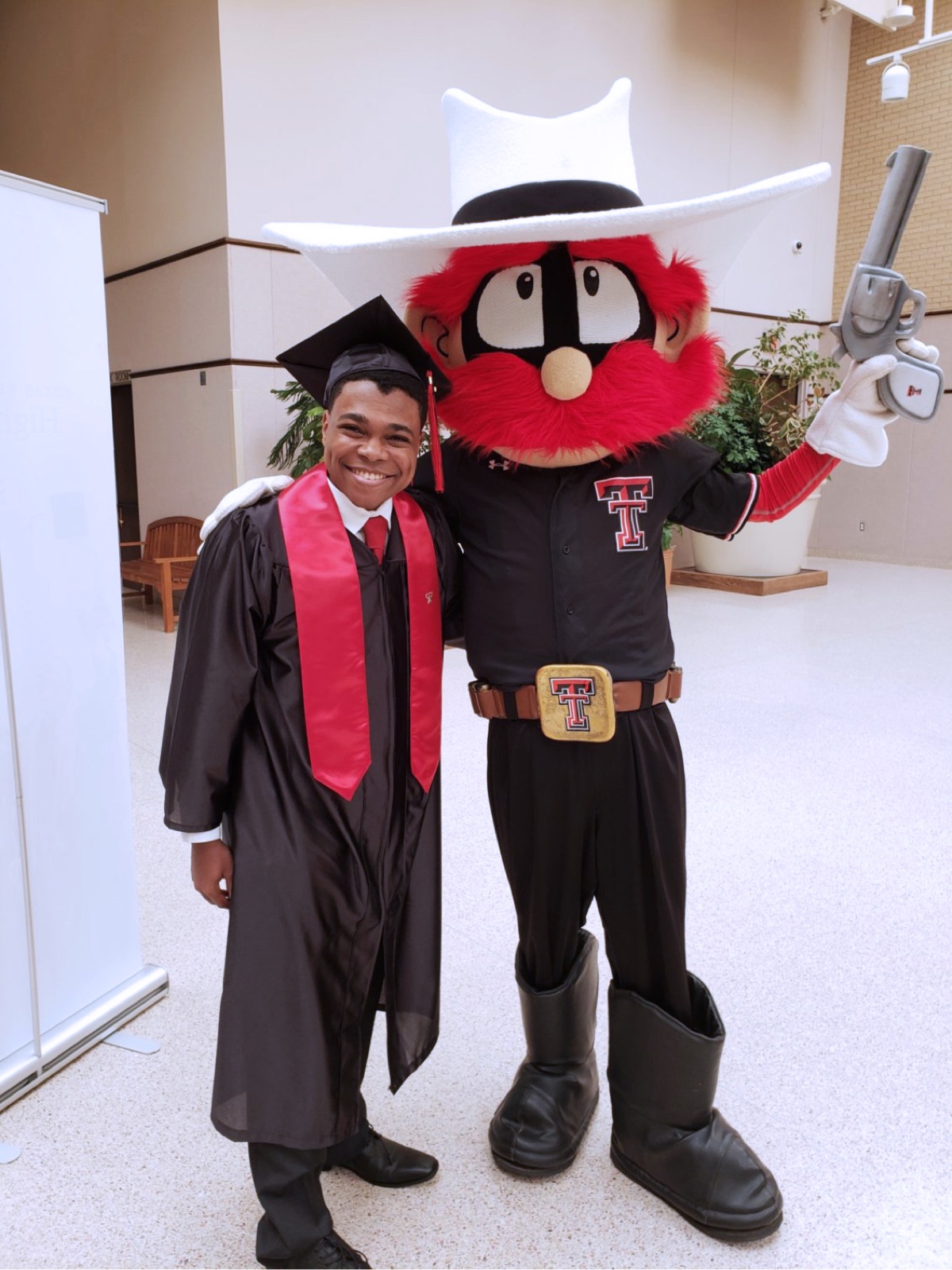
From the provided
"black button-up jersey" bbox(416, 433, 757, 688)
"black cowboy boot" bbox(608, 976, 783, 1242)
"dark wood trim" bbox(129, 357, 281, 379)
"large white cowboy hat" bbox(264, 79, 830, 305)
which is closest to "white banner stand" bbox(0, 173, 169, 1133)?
"large white cowboy hat" bbox(264, 79, 830, 305)

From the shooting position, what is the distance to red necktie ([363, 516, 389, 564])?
53.8 inches

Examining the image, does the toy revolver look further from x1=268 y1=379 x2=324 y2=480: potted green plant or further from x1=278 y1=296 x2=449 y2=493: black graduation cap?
x1=268 y1=379 x2=324 y2=480: potted green plant

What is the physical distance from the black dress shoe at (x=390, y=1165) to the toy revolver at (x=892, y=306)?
55.6 inches

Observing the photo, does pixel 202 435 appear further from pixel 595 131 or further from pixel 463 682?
pixel 595 131

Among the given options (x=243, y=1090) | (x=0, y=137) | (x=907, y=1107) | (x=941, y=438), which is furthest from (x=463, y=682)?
(x=0, y=137)

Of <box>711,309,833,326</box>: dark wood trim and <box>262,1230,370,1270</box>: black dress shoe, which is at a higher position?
<box>711,309,833,326</box>: dark wood trim

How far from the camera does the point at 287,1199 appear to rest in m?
1.33

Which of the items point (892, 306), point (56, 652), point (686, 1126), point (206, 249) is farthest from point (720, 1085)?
point (206, 249)

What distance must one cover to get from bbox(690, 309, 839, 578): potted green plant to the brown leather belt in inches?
216

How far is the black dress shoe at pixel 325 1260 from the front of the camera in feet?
4.42

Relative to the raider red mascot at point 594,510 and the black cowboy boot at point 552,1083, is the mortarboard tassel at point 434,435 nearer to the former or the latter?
the raider red mascot at point 594,510

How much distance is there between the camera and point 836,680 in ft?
15.9

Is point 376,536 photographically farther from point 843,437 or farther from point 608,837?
point 843,437

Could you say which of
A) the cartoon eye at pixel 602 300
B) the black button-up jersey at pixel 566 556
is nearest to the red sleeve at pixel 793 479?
the black button-up jersey at pixel 566 556
